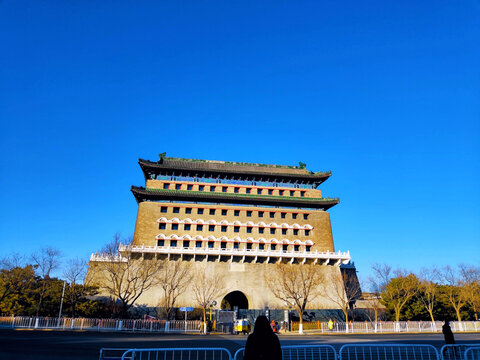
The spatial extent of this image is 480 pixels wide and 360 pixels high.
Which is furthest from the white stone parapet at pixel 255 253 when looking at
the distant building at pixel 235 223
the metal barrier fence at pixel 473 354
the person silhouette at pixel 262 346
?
the person silhouette at pixel 262 346

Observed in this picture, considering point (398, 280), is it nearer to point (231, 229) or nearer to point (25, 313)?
point (231, 229)

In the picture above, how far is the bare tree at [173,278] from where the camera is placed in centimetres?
3413

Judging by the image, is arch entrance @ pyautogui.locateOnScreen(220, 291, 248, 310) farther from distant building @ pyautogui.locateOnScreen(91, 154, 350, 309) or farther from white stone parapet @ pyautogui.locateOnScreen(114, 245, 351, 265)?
white stone parapet @ pyautogui.locateOnScreen(114, 245, 351, 265)

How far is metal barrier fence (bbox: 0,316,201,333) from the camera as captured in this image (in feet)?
Answer: 76.6

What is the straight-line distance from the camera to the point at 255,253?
3788cm

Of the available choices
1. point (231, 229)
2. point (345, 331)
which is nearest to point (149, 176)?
point (231, 229)

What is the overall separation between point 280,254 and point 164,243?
576 inches

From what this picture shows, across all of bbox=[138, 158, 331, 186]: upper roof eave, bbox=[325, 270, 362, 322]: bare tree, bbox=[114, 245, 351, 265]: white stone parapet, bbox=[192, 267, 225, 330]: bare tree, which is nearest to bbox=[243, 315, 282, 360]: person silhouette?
bbox=[192, 267, 225, 330]: bare tree

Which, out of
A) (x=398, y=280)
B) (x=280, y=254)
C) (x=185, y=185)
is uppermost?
(x=185, y=185)

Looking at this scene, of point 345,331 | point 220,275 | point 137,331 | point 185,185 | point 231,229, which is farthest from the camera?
point 185,185

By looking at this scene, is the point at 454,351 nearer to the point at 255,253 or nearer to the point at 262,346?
the point at 262,346

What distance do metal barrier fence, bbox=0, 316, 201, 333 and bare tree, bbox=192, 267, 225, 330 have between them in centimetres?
763

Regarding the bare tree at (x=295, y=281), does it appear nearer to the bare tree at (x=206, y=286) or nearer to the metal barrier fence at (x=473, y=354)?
the bare tree at (x=206, y=286)

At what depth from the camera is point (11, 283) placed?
28.8 meters
